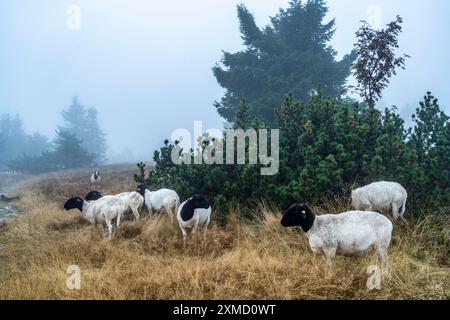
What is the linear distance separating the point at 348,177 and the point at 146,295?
6573 mm

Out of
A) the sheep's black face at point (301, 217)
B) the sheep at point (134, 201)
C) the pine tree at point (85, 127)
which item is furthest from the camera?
the pine tree at point (85, 127)

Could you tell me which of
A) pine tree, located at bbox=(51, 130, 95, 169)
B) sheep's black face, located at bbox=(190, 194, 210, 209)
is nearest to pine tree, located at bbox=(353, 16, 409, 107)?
sheep's black face, located at bbox=(190, 194, 210, 209)

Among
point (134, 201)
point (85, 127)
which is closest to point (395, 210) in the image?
point (134, 201)

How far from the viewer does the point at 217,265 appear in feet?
21.1

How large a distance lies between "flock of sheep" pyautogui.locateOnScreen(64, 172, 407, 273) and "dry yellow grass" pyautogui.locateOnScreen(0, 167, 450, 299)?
1.19ft

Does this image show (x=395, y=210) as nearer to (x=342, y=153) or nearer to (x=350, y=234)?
(x=342, y=153)

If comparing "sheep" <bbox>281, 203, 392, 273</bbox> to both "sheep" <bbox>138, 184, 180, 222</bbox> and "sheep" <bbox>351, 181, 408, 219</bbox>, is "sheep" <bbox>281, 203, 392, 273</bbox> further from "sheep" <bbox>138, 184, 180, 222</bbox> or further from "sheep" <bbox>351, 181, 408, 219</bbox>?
"sheep" <bbox>138, 184, 180, 222</bbox>

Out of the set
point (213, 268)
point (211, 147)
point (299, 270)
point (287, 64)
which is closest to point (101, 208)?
point (211, 147)

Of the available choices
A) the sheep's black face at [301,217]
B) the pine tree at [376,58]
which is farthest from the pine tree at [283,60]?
the sheep's black face at [301,217]

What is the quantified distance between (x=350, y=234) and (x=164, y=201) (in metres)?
6.17

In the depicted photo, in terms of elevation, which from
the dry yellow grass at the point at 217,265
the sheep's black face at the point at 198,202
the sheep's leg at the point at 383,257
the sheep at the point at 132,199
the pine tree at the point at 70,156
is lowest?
the dry yellow grass at the point at 217,265

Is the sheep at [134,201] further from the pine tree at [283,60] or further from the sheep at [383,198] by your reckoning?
the pine tree at [283,60]

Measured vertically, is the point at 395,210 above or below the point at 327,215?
below

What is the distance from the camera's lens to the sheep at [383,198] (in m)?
8.30
